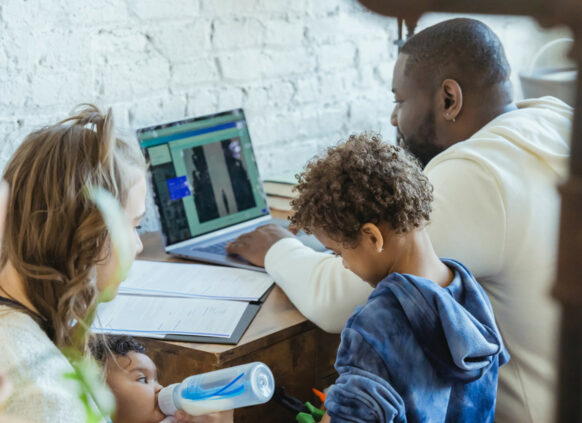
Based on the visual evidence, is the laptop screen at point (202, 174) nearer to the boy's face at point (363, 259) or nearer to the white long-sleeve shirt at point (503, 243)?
the white long-sleeve shirt at point (503, 243)

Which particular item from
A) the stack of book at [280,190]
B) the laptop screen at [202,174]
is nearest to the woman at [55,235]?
the laptop screen at [202,174]

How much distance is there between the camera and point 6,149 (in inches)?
55.2

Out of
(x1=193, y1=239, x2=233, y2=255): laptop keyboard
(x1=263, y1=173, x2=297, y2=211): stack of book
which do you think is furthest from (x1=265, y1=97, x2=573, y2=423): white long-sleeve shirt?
(x1=263, y1=173, x2=297, y2=211): stack of book

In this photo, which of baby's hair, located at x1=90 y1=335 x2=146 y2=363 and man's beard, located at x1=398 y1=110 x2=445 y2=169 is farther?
man's beard, located at x1=398 y1=110 x2=445 y2=169

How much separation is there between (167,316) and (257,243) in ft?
0.97

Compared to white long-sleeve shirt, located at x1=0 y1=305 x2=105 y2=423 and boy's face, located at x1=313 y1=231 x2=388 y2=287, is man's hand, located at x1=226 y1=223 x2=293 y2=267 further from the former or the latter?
white long-sleeve shirt, located at x1=0 y1=305 x2=105 y2=423

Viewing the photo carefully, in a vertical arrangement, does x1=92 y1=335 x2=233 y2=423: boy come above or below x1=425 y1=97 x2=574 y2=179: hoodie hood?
below

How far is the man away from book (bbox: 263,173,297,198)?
1.61 feet

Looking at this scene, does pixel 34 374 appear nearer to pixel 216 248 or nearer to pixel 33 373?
pixel 33 373

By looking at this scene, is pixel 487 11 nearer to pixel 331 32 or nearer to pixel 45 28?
pixel 45 28

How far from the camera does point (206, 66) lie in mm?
1710

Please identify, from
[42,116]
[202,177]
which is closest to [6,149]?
[42,116]

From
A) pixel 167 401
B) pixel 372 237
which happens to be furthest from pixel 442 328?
pixel 167 401

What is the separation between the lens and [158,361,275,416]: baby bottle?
33.0 inches
